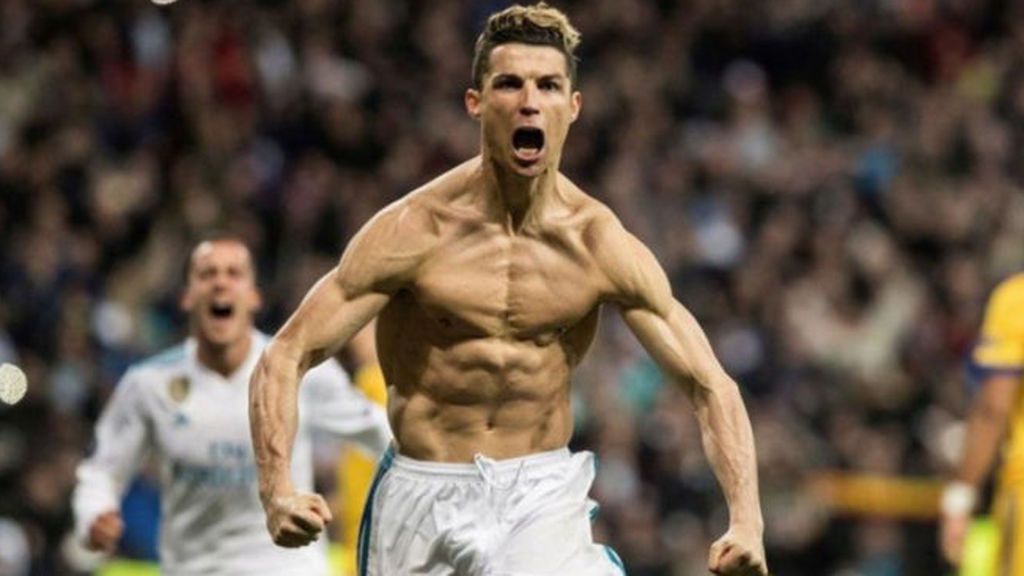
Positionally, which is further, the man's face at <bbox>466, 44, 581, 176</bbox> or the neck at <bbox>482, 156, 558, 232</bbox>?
the neck at <bbox>482, 156, 558, 232</bbox>

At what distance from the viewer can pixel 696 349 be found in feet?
22.7

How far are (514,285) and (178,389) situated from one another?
2584mm

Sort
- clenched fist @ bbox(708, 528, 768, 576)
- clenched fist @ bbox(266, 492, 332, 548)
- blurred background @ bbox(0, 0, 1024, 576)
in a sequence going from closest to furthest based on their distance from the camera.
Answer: clenched fist @ bbox(266, 492, 332, 548)
clenched fist @ bbox(708, 528, 768, 576)
blurred background @ bbox(0, 0, 1024, 576)

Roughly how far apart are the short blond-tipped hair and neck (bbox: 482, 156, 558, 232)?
0.23 metres

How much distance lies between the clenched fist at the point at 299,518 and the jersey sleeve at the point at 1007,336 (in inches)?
130

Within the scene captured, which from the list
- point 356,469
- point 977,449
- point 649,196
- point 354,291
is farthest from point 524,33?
point 649,196

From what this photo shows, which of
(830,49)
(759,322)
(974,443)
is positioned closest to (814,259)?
(759,322)

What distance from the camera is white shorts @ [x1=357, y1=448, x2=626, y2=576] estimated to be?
22.2 feet

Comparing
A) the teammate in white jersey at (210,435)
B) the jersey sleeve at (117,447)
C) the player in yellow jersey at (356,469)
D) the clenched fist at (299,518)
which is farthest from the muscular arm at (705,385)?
the player in yellow jersey at (356,469)

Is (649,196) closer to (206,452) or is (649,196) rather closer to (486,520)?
(206,452)

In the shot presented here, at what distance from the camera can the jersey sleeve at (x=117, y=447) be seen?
9062mm

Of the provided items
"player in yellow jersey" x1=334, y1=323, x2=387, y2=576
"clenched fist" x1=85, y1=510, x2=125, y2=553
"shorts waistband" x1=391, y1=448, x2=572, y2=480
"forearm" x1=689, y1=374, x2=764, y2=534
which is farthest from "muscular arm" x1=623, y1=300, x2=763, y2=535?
"player in yellow jersey" x1=334, y1=323, x2=387, y2=576

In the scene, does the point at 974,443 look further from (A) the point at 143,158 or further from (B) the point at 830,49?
(B) the point at 830,49

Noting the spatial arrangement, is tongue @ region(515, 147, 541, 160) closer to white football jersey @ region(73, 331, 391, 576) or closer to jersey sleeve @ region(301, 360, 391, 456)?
white football jersey @ region(73, 331, 391, 576)
